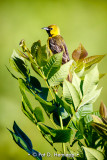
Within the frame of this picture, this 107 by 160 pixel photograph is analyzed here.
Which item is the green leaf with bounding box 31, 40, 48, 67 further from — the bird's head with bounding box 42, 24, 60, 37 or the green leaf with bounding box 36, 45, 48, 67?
the bird's head with bounding box 42, 24, 60, 37

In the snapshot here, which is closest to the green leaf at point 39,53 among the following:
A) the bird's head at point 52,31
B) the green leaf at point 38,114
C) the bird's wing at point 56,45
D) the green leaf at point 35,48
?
the green leaf at point 35,48

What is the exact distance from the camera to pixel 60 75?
27.4 inches

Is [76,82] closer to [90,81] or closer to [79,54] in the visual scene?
[90,81]

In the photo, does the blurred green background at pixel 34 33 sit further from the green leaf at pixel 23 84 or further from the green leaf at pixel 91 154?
the green leaf at pixel 91 154

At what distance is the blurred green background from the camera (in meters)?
1.94

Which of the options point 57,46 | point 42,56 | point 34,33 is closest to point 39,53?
point 42,56

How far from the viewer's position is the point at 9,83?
2.04m

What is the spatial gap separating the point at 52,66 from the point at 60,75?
3 cm

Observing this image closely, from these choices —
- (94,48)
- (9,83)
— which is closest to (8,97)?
(9,83)

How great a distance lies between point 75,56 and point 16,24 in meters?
1.73

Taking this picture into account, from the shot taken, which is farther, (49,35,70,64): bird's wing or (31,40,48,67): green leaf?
(49,35,70,64): bird's wing

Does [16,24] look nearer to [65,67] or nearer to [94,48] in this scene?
[94,48]

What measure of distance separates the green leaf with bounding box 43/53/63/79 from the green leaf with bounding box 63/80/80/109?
6cm

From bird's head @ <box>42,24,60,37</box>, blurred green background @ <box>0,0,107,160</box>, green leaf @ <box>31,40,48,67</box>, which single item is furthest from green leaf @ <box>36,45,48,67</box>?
bird's head @ <box>42,24,60,37</box>
